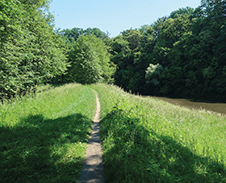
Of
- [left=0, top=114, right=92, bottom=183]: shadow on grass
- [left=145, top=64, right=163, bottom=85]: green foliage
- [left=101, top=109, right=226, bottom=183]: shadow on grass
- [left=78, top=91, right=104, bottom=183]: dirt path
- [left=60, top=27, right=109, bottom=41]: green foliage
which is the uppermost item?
[left=60, top=27, right=109, bottom=41]: green foliage

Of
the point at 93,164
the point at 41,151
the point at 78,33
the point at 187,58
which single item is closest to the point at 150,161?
the point at 93,164

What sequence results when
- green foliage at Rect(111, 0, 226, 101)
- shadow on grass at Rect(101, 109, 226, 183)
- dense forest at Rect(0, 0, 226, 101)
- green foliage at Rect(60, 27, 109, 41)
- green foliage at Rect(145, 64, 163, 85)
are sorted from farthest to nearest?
green foliage at Rect(60, 27, 109, 41), green foliage at Rect(145, 64, 163, 85), green foliage at Rect(111, 0, 226, 101), dense forest at Rect(0, 0, 226, 101), shadow on grass at Rect(101, 109, 226, 183)

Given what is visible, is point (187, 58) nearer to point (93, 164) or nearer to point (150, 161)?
point (150, 161)

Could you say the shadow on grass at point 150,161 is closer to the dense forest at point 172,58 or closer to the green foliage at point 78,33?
the dense forest at point 172,58

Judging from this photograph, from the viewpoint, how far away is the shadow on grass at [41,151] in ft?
12.0

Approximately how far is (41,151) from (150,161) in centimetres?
335

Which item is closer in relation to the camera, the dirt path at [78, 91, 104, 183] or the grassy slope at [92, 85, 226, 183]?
the grassy slope at [92, 85, 226, 183]

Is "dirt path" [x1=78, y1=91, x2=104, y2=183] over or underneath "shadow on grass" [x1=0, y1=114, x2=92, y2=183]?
underneath

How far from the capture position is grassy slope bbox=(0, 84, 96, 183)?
12.2ft

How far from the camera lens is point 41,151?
15.2ft

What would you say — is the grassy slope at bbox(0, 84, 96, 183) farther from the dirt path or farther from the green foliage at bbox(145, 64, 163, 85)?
the green foliage at bbox(145, 64, 163, 85)

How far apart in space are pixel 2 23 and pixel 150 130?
9.87 metres

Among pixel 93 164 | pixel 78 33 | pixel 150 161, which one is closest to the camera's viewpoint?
pixel 150 161

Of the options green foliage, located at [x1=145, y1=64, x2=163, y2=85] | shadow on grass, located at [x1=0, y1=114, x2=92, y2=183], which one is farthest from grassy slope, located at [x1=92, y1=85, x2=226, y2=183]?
green foliage, located at [x1=145, y1=64, x2=163, y2=85]
